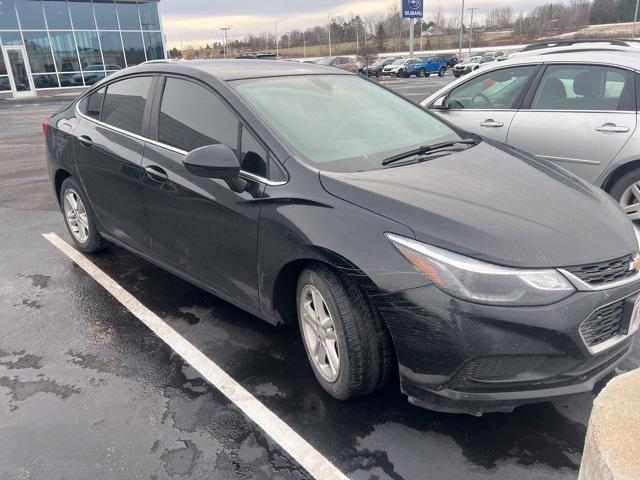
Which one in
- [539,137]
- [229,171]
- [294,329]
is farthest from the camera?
[539,137]

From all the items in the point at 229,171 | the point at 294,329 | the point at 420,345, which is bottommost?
the point at 294,329

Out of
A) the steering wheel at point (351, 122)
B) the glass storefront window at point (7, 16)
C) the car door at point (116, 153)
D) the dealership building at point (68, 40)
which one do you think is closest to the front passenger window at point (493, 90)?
the steering wheel at point (351, 122)

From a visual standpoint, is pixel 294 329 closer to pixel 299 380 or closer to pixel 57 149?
pixel 299 380

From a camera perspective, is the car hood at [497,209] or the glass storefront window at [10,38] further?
the glass storefront window at [10,38]

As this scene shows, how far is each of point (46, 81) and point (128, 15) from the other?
6243mm

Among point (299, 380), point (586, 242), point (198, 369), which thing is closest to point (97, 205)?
point (198, 369)

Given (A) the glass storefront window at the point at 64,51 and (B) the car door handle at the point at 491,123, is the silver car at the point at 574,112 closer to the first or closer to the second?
(B) the car door handle at the point at 491,123

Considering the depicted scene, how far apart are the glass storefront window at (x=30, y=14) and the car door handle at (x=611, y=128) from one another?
3084 cm

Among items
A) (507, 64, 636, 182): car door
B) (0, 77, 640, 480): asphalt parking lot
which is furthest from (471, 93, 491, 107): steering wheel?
(0, 77, 640, 480): asphalt parking lot

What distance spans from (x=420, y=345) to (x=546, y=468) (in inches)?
29.7

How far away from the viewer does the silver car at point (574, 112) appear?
4.56 meters

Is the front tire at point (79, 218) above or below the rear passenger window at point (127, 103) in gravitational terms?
below

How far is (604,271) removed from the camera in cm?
226

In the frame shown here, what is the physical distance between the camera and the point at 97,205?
14.1ft
